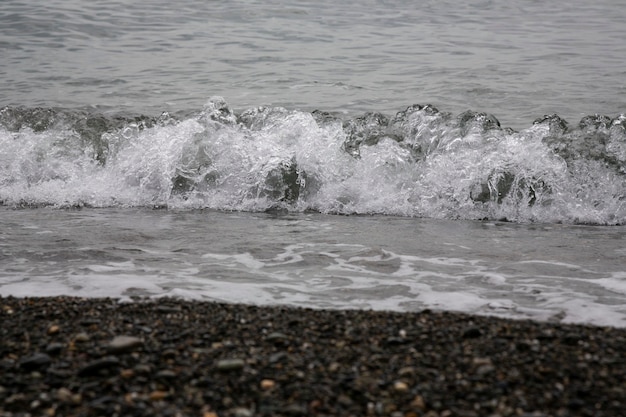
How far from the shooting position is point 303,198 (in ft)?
23.9

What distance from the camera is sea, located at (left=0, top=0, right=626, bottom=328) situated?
4.75m

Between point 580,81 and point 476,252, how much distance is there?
7329 millimetres

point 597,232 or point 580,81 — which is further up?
point 580,81

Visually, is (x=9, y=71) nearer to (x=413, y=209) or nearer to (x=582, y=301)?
(x=413, y=209)

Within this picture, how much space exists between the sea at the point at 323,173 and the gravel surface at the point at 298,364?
1.80 feet

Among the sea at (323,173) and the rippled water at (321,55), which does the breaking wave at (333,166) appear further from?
the rippled water at (321,55)

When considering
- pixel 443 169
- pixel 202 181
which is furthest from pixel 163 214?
pixel 443 169

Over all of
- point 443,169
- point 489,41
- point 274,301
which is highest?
point 489,41

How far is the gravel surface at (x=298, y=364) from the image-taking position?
110 inches

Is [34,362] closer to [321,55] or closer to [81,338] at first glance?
[81,338]

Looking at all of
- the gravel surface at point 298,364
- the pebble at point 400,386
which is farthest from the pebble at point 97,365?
the pebble at point 400,386

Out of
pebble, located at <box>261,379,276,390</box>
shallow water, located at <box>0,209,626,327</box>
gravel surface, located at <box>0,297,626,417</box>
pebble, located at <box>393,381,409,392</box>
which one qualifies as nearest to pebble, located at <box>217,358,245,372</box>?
gravel surface, located at <box>0,297,626,417</box>

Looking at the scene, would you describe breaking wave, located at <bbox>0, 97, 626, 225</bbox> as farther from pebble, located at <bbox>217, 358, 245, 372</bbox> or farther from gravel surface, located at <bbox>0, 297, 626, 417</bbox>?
pebble, located at <bbox>217, 358, 245, 372</bbox>

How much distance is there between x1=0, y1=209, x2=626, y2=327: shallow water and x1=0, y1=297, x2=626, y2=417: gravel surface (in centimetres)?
53
